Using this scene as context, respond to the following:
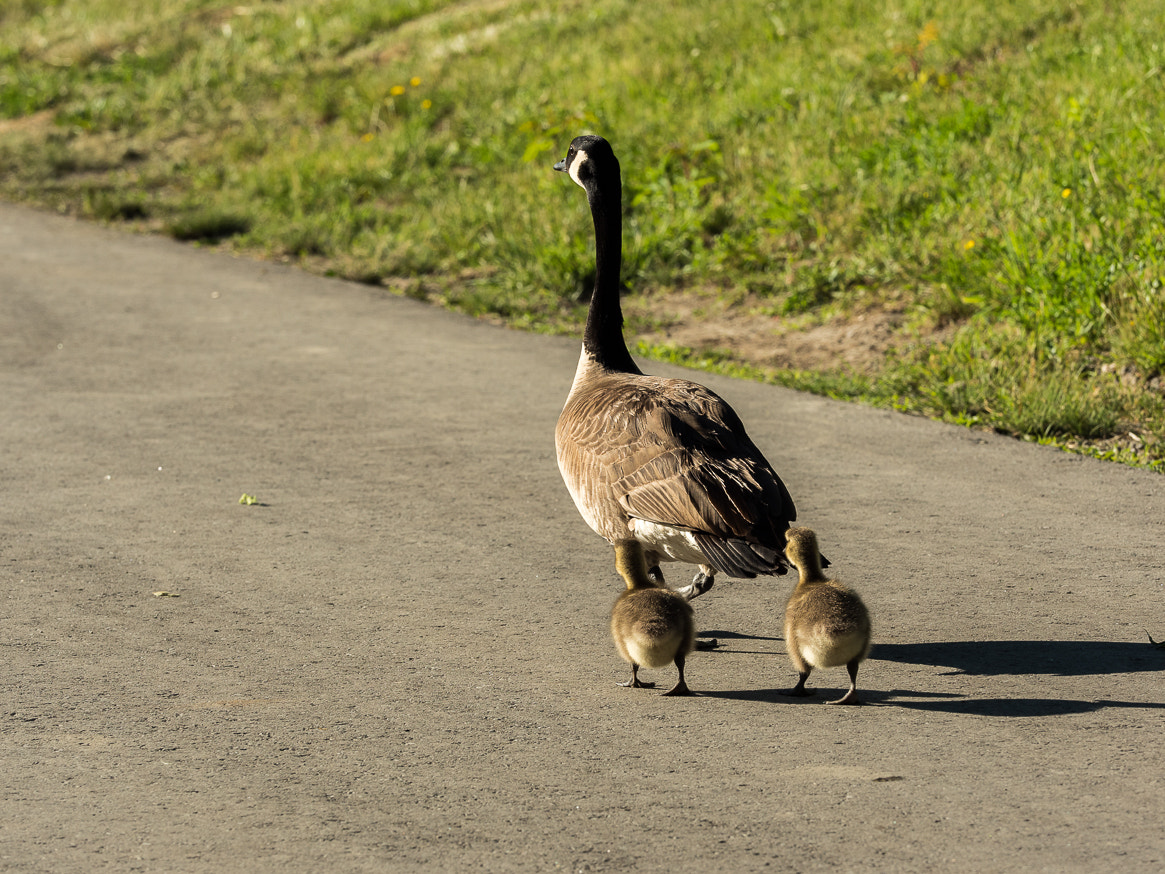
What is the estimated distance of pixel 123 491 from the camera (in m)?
7.31

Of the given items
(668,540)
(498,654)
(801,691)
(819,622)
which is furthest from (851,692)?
(498,654)

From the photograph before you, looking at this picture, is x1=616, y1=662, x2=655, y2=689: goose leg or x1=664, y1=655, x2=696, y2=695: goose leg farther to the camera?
x1=616, y1=662, x2=655, y2=689: goose leg

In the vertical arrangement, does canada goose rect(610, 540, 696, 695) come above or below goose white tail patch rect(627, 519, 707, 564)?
below

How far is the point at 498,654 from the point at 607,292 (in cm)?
208

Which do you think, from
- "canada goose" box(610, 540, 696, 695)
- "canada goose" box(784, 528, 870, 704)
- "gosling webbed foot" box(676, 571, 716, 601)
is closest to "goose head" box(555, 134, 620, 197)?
"gosling webbed foot" box(676, 571, 716, 601)

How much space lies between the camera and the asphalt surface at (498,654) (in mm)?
3908

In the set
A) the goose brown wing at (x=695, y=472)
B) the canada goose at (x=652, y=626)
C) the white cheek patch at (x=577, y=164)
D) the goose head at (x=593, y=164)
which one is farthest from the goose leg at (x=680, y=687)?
the white cheek patch at (x=577, y=164)

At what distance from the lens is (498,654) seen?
17.4 ft

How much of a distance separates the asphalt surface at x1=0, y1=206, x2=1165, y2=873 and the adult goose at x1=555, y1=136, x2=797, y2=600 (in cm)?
58

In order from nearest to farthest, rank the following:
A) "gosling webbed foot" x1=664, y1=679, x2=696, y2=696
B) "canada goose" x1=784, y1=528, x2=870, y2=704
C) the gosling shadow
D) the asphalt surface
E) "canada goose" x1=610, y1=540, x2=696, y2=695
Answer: the asphalt surface < "canada goose" x1=784, y1=528, x2=870, y2=704 < "canada goose" x1=610, y1=540, x2=696, y2=695 < "gosling webbed foot" x1=664, y1=679, x2=696, y2=696 < the gosling shadow

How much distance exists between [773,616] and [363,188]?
10396mm

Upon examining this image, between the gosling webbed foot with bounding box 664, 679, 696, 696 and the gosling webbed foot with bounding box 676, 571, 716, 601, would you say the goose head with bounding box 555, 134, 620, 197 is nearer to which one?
the gosling webbed foot with bounding box 676, 571, 716, 601

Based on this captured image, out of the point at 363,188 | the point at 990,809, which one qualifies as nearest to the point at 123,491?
the point at 990,809

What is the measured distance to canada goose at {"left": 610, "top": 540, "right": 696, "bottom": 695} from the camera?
4.65 meters
